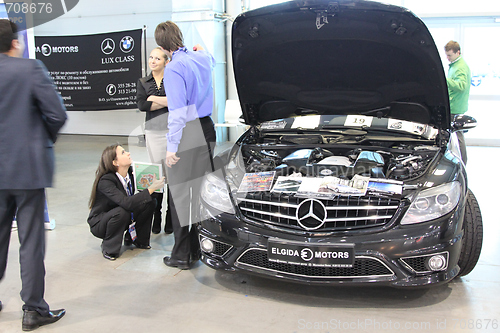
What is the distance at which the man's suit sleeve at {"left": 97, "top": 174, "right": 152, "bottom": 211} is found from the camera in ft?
9.86

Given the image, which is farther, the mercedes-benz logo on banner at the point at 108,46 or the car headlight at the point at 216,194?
the mercedes-benz logo on banner at the point at 108,46

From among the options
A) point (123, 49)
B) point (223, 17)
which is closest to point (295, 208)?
point (223, 17)

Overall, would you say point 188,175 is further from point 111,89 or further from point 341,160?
point 111,89

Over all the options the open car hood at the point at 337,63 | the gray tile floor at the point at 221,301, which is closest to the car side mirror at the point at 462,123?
the open car hood at the point at 337,63

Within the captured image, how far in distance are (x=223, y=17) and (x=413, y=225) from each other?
23.1 ft

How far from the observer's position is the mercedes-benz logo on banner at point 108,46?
8805mm

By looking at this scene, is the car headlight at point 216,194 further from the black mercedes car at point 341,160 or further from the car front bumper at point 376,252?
the car front bumper at point 376,252

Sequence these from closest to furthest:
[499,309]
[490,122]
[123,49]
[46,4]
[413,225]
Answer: [413,225] < [499,309] < [490,122] < [123,49] < [46,4]

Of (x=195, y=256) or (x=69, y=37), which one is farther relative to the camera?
(x=69, y=37)

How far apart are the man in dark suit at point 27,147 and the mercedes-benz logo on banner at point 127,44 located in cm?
688

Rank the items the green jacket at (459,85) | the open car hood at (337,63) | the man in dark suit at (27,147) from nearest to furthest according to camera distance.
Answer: the man in dark suit at (27,147) → the open car hood at (337,63) → the green jacket at (459,85)

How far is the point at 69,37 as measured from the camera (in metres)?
9.18

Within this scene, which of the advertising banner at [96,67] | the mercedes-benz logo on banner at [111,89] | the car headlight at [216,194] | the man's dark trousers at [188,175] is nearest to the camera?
the car headlight at [216,194]

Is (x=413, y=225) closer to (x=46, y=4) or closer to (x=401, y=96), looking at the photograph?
(x=401, y=96)
